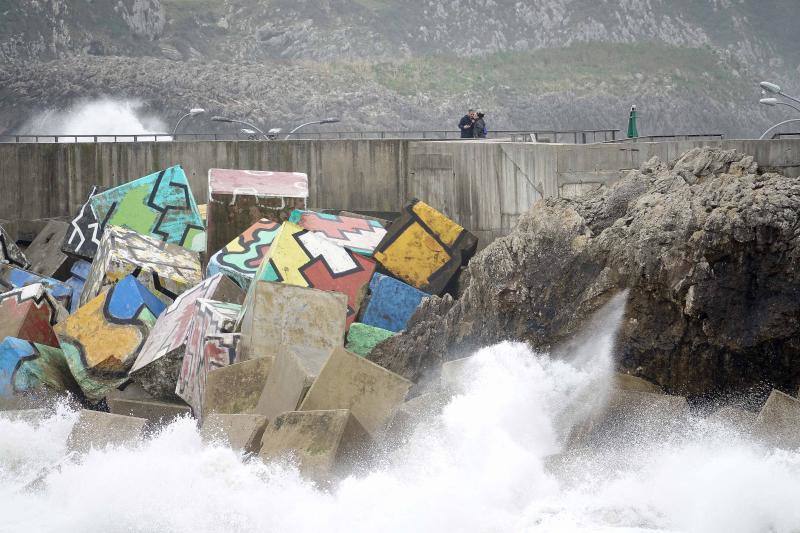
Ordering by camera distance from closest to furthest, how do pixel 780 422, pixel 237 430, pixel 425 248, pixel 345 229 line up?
pixel 780 422 < pixel 237 430 < pixel 425 248 < pixel 345 229

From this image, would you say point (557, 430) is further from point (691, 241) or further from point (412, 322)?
point (412, 322)

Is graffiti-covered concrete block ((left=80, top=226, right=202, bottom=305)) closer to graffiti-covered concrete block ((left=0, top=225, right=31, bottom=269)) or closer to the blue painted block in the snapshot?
graffiti-covered concrete block ((left=0, top=225, right=31, bottom=269))

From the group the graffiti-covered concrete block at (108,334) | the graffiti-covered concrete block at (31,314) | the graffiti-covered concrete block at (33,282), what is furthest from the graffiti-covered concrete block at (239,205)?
the graffiti-covered concrete block at (31,314)

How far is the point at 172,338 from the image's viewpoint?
14164mm

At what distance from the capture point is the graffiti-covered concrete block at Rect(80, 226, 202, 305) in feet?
54.4

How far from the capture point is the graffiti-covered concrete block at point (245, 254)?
52.5ft

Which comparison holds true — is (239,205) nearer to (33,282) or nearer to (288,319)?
(33,282)

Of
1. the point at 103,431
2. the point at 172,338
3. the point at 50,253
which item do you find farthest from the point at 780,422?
the point at 50,253

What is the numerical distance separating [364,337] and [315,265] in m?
1.38

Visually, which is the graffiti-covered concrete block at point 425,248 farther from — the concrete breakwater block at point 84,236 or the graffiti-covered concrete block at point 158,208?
the concrete breakwater block at point 84,236

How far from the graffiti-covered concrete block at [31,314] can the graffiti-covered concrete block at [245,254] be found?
7.01ft

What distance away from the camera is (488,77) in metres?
125

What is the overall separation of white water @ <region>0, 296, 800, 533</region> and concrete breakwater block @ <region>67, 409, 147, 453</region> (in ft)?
0.51

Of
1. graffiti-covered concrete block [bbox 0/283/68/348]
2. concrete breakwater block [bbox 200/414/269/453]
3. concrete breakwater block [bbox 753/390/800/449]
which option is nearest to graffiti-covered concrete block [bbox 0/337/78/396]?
graffiti-covered concrete block [bbox 0/283/68/348]
